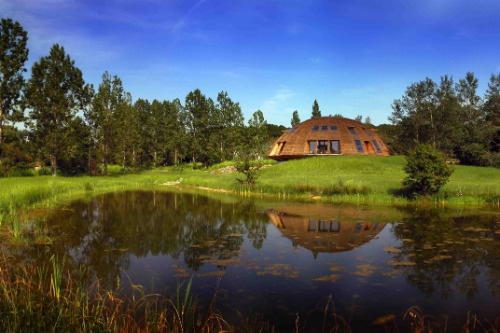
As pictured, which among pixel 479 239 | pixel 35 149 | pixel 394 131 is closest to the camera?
pixel 479 239

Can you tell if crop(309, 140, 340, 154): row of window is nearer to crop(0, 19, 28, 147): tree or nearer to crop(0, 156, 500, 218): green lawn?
crop(0, 156, 500, 218): green lawn

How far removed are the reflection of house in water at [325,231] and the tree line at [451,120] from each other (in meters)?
40.4

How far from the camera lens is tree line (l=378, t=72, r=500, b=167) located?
175 ft

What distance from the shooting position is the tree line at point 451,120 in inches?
2101

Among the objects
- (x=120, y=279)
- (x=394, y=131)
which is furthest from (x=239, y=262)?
(x=394, y=131)

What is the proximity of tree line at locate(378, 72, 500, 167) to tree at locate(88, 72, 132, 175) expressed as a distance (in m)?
45.0

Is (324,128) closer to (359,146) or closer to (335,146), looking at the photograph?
(335,146)

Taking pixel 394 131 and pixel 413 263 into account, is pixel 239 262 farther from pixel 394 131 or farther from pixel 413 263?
pixel 394 131

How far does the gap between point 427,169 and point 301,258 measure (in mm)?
15512

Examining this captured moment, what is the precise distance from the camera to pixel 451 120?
58500mm

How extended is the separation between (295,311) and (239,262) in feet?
13.6

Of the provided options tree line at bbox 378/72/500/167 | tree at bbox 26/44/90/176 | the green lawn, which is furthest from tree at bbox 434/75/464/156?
tree at bbox 26/44/90/176

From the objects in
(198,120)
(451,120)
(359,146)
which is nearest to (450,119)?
(451,120)

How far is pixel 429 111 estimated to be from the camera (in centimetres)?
6241
